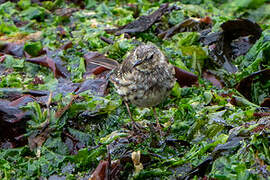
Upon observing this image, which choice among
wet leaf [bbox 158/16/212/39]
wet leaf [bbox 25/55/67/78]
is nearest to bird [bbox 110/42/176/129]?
wet leaf [bbox 25/55/67/78]

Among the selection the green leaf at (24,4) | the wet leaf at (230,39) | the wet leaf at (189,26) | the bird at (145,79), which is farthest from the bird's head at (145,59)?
the green leaf at (24,4)

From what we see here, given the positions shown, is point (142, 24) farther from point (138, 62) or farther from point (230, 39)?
point (138, 62)

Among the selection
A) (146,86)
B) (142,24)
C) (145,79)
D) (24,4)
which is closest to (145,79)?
(145,79)

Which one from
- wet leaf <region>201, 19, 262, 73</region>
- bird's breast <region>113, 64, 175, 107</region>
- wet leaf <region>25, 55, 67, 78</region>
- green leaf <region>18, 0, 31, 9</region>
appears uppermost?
bird's breast <region>113, 64, 175, 107</region>

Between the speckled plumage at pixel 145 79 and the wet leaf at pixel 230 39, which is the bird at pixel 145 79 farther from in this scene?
the wet leaf at pixel 230 39

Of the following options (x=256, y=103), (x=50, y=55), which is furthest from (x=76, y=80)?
(x=256, y=103)

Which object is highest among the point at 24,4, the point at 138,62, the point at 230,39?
the point at 138,62

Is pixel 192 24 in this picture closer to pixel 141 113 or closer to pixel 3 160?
pixel 141 113

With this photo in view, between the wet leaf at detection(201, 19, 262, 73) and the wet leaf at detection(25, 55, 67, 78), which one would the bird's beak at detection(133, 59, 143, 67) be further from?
the wet leaf at detection(201, 19, 262, 73)
